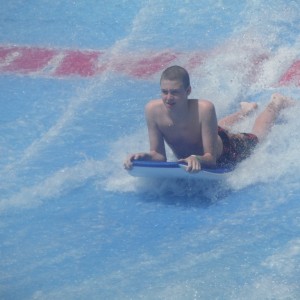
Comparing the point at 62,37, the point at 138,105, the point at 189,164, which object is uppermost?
the point at 62,37

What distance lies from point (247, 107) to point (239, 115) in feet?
0.41

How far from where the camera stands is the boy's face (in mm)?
4098

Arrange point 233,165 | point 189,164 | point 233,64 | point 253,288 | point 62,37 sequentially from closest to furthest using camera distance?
point 253,288
point 189,164
point 233,165
point 233,64
point 62,37

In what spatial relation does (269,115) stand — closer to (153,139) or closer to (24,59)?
(153,139)

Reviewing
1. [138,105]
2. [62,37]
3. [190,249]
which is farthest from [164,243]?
[62,37]

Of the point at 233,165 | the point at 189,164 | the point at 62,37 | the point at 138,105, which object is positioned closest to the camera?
the point at 189,164

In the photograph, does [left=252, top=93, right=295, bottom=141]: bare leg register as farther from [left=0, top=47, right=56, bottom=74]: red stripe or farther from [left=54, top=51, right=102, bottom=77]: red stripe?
[left=0, top=47, right=56, bottom=74]: red stripe

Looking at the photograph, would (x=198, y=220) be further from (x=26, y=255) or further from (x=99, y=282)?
(x=26, y=255)

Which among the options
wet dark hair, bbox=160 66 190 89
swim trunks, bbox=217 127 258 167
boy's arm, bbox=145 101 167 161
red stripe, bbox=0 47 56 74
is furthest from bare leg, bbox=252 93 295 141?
red stripe, bbox=0 47 56 74

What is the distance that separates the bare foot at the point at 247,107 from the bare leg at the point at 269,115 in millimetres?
150

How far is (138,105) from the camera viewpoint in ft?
18.7

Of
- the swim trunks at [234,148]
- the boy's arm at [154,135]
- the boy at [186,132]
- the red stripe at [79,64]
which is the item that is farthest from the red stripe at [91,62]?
the boy's arm at [154,135]

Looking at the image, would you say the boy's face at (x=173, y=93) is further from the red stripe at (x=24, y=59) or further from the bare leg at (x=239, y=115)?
the red stripe at (x=24, y=59)

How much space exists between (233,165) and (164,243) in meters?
0.85
